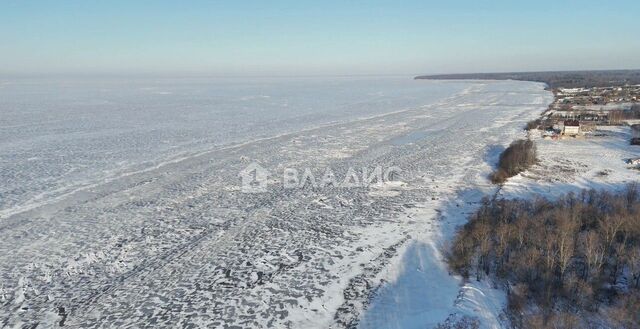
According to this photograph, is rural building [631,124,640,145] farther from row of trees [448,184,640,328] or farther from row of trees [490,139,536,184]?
row of trees [448,184,640,328]

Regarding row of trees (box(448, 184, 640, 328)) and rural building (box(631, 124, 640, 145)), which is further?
rural building (box(631, 124, 640, 145))

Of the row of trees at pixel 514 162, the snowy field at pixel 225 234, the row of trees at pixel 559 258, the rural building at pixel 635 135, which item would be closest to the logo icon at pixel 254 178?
the snowy field at pixel 225 234

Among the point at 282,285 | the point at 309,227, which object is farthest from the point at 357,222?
the point at 282,285

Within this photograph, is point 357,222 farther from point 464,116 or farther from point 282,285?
point 464,116

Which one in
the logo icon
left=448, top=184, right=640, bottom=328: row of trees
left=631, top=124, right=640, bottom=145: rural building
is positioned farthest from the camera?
left=631, top=124, right=640, bottom=145: rural building

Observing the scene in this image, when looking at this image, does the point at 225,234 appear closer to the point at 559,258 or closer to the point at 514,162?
the point at 559,258

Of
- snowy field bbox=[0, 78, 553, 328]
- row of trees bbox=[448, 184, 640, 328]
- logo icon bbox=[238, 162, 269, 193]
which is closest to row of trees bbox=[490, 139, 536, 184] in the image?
snowy field bbox=[0, 78, 553, 328]
